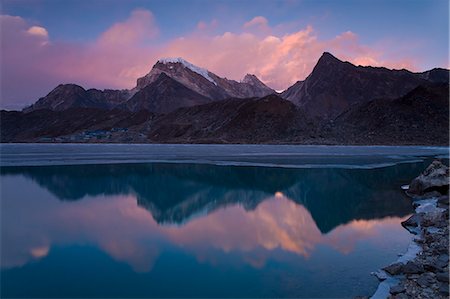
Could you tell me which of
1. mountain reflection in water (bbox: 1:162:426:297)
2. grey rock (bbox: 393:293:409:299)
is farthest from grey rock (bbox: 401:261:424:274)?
grey rock (bbox: 393:293:409:299)

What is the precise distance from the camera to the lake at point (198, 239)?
850 centimetres

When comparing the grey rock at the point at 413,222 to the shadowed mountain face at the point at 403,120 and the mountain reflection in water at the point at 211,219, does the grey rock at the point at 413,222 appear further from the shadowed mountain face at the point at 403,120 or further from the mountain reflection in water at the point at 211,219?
the shadowed mountain face at the point at 403,120

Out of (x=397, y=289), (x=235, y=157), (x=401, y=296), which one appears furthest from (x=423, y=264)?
(x=235, y=157)

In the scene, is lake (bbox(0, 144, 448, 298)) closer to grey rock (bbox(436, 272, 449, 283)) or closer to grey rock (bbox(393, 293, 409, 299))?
grey rock (bbox(393, 293, 409, 299))

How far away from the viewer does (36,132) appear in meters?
174

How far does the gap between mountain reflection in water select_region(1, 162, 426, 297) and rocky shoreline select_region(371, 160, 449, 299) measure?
18.2 inches

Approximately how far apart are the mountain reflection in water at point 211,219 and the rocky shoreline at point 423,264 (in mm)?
461

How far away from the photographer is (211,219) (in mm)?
15039

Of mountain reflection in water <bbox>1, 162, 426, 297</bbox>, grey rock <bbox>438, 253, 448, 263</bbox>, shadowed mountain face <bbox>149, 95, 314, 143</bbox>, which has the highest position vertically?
shadowed mountain face <bbox>149, 95, 314, 143</bbox>

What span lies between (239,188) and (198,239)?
11.3 m

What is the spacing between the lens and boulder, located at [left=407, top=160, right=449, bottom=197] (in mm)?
19047

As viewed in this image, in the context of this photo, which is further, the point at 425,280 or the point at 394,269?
the point at 394,269

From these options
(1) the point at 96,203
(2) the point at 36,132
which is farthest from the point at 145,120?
(1) the point at 96,203

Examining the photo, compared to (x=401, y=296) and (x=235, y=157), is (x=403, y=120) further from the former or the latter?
(x=401, y=296)
